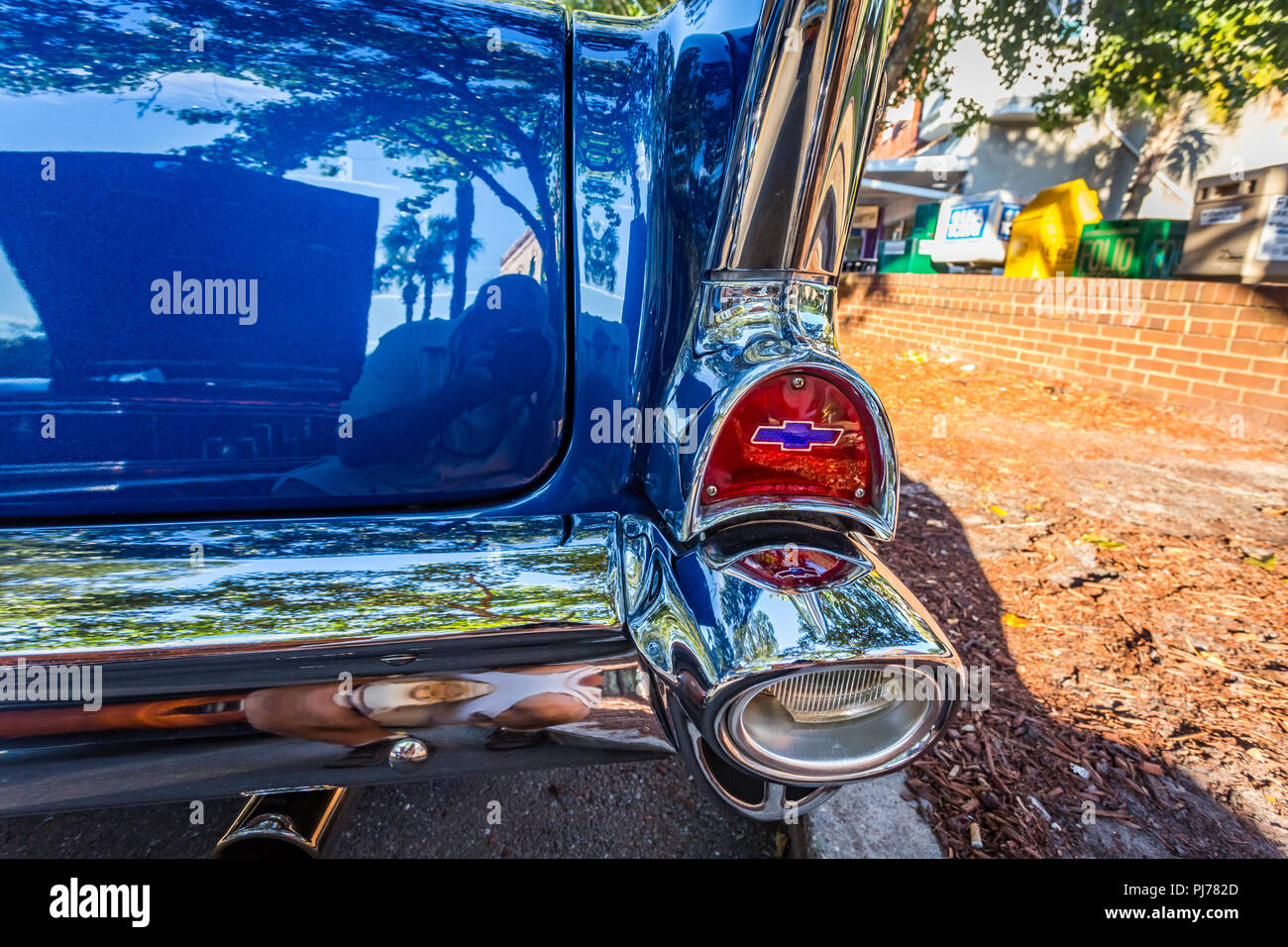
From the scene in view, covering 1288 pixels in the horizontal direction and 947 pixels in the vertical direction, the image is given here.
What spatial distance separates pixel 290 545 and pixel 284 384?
309mm

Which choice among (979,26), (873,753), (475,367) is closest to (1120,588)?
(873,753)

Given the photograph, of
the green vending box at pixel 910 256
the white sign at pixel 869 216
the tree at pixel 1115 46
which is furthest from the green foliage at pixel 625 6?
the white sign at pixel 869 216

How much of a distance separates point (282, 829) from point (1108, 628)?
111 inches

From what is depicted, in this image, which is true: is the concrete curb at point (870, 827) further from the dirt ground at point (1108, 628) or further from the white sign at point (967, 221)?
the white sign at point (967, 221)

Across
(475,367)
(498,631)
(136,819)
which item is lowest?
(136,819)

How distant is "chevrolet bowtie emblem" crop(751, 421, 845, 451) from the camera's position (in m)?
1.12

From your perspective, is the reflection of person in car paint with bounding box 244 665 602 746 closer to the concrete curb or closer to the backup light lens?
the backup light lens

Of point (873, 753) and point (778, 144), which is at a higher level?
point (778, 144)

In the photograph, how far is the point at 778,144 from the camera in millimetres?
1061

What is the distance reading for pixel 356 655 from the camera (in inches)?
38.7

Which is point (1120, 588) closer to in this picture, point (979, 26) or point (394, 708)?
point (394, 708)

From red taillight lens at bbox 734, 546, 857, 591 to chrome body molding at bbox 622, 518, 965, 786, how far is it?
0.06ft

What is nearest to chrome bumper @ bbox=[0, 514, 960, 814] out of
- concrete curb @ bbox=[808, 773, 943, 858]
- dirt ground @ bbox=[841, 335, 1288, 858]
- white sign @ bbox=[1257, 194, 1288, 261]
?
concrete curb @ bbox=[808, 773, 943, 858]
